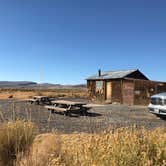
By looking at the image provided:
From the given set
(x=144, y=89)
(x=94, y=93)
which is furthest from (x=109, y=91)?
(x=144, y=89)

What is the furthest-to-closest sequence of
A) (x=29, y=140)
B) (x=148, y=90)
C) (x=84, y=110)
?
1. (x=148, y=90)
2. (x=84, y=110)
3. (x=29, y=140)

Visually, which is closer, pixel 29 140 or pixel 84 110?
pixel 29 140

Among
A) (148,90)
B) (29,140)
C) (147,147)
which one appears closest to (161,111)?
(29,140)

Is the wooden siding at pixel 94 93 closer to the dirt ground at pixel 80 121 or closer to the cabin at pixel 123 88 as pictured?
the cabin at pixel 123 88

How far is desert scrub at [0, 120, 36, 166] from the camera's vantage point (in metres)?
5.87

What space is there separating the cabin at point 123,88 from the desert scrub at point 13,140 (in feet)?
81.6

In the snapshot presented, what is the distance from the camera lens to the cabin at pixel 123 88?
30406 millimetres

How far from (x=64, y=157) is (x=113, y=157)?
1.19 metres

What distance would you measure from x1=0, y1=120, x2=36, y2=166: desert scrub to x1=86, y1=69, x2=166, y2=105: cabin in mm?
24886

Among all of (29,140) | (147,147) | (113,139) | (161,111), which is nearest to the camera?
(147,147)

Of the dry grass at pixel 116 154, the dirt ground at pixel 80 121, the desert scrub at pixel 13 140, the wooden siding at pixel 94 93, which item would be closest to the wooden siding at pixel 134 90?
the wooden siding at pixel 94 93

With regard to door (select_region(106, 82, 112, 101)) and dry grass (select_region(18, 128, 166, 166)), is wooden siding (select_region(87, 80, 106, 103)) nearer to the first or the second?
door (select_region(106, 82, 112, 101))

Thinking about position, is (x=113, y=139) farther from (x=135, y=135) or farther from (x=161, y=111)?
(x=161, y=111)

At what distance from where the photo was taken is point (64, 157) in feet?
16.2
